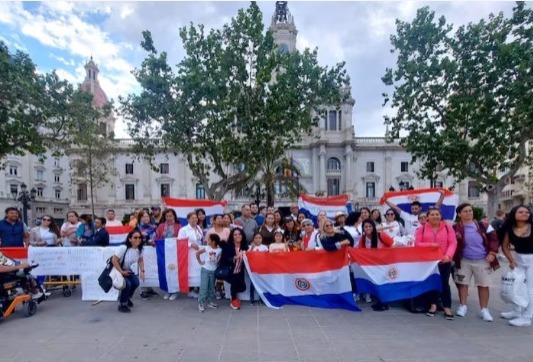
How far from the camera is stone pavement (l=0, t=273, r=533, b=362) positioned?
13.9 feet

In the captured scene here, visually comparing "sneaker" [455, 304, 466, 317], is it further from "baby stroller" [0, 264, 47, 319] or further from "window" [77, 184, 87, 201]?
"window" [77, 184, 87, 201]

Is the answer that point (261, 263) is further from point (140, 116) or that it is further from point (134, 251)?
point (140, 116)

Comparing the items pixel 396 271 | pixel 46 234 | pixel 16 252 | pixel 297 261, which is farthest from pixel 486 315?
pixel 16 252

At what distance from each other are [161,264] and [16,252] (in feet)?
10.8

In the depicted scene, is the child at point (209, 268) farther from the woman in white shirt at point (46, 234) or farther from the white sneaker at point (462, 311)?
the white sneaker at point (462, 311)

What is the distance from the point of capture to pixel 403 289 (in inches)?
238

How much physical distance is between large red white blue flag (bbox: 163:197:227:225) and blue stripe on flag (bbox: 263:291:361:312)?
5.02m

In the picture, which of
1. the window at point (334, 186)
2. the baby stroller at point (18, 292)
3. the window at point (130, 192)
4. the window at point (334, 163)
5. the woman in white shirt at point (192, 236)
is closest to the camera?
the baby stroller at point (18, 292)

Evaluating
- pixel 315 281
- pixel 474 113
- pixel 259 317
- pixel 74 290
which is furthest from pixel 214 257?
pixel 474 113

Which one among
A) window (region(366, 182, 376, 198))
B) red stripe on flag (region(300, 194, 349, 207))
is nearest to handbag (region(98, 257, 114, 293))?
red stripe on flag (region(300, 194, 349, 207))

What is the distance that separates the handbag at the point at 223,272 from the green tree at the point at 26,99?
13.6 meters

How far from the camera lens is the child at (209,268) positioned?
6.23 meters

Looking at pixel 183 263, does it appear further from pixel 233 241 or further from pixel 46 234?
pixel 46 234

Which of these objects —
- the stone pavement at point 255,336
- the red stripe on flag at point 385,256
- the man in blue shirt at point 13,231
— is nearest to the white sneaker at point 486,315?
the stone pavement at point 255,336
